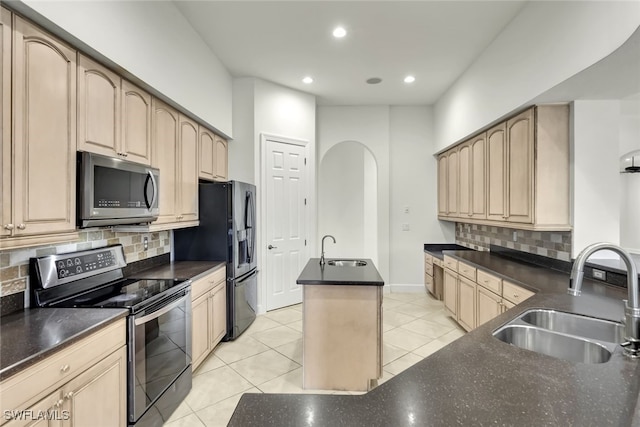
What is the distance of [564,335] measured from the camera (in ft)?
4.78

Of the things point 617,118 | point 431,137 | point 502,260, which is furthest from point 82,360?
point 431,137

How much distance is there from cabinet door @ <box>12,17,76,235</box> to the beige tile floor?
60.7 inches

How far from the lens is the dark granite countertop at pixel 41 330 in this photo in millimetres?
1191

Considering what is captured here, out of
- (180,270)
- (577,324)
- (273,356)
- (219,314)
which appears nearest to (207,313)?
(219,314)

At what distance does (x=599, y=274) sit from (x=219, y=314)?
3298 mm

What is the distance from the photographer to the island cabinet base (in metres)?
2.43

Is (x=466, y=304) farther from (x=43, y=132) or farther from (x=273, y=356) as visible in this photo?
(x=43, y=132)

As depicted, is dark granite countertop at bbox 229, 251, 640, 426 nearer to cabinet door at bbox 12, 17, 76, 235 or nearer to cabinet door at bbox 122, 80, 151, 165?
cabinet door at bbox 12, 17, 76, 235

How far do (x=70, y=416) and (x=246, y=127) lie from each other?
346 centimetres

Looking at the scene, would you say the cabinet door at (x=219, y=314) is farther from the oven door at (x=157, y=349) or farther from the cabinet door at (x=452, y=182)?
the cabinet door at (x=452, y=182)

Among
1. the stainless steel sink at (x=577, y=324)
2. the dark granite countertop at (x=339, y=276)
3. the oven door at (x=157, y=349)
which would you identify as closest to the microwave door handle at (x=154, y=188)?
the oven door at (x=157, y=349)

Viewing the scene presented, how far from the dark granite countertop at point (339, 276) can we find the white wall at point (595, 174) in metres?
1.74

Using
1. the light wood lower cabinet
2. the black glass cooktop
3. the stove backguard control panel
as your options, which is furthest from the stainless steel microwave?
the light wood lower cabinet

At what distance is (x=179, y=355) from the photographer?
2277 mm
